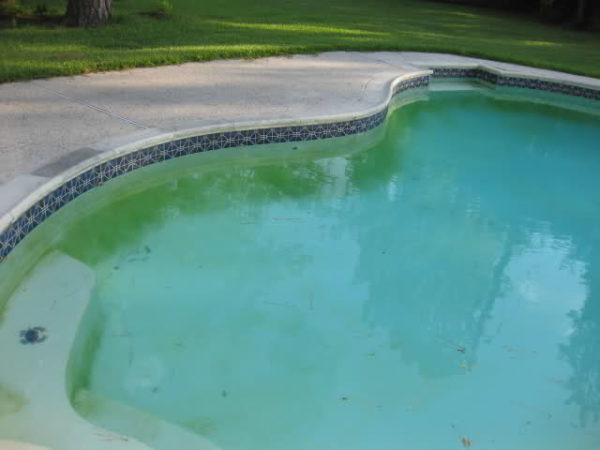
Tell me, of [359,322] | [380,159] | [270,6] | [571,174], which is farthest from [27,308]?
[270,6]

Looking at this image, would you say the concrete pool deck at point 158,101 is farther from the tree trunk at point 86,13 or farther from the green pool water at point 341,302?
the tree trunk at point 86,13

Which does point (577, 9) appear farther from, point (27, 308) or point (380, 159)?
point (27, 308)

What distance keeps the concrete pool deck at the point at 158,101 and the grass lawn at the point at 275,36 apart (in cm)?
24

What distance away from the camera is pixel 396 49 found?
26.1 feet

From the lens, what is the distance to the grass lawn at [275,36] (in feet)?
19.4

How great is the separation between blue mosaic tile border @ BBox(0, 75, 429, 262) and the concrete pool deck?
10 cm

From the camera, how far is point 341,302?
11.2 ft

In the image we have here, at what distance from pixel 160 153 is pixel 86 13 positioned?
140 inches

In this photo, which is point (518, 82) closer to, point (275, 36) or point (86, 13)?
point (275, 36)

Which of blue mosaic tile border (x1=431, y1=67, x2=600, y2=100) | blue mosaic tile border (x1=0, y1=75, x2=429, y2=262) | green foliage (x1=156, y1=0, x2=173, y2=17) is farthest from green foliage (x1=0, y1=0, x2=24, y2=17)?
blue mosaic tile border (x1=431, y1=67, x2=600, y2=100)

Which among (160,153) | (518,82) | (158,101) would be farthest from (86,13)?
(518,82)

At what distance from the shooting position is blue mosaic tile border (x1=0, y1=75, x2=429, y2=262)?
3.26m

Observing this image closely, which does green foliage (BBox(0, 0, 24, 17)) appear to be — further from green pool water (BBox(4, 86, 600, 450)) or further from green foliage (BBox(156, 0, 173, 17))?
green pool water (BBox(4, 86, 600, 450))

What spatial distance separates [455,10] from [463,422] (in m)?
11.3
